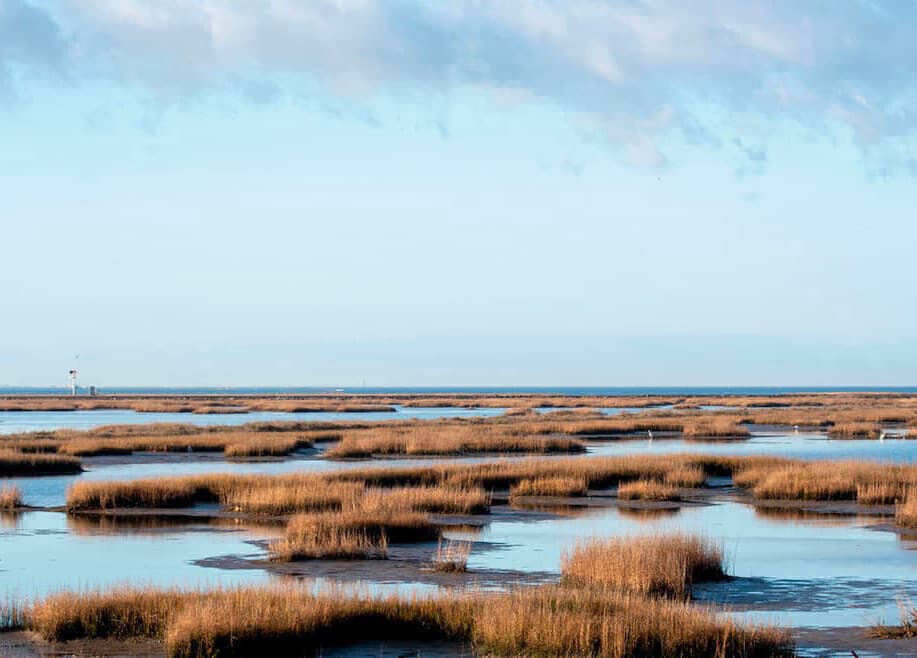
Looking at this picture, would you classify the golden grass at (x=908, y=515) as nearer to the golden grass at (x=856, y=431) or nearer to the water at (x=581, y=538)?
the water at (x=581, y=538)

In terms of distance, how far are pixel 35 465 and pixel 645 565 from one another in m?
31.8

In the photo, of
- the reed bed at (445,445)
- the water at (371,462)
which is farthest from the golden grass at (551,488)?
the reed bed at (445,445)

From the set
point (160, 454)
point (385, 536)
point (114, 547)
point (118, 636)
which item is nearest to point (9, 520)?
point (114, 547)

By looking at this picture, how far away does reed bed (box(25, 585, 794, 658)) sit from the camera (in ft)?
48.1

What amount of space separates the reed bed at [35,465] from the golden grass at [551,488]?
1798cm

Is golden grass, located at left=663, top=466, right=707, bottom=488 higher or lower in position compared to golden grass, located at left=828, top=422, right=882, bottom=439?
lower

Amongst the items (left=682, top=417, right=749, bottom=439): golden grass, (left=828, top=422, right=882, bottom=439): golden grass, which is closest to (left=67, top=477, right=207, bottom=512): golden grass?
(left=682, top=417, right=749, bottom=439): golden grass

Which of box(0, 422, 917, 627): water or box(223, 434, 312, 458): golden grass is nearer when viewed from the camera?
box(0, 422, 917, 627): water

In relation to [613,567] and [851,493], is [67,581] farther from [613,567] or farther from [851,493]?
[851,493]

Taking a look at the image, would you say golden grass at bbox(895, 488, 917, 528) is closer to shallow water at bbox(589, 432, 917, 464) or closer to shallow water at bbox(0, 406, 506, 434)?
shallow water at bbox(589, 432, 917, 464)

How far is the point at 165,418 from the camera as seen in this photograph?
100750 millimetres

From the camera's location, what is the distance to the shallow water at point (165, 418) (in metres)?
86.8

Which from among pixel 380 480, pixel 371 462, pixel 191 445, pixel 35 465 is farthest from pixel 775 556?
pixel 191 445

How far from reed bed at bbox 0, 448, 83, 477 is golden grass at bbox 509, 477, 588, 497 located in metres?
18.0
